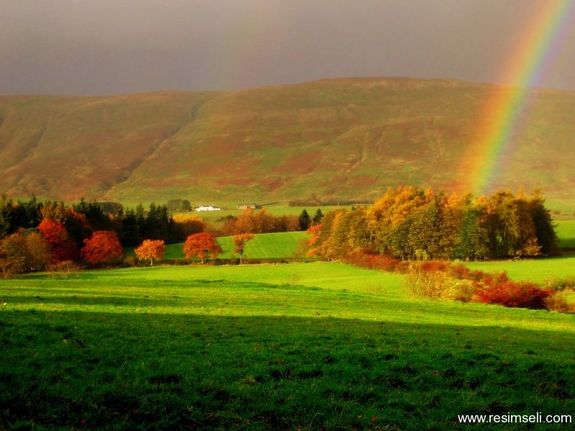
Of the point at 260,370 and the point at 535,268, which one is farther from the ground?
the point at 260,370

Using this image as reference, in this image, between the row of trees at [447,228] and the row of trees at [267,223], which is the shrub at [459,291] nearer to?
the row of trees at [447,228]

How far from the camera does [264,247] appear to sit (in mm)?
139125

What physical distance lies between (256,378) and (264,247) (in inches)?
4962

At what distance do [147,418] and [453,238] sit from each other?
106142mm

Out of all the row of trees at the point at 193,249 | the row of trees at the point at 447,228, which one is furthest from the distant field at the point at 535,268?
the row of trees at the point at 193,249

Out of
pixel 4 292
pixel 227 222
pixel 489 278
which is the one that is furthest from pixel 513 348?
pixel 227 222

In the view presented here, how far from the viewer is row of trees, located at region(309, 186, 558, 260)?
362 feet

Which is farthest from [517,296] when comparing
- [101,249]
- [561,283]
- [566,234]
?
[566,234]

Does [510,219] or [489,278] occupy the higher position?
[510,219]

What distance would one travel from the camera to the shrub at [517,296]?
5316 cm

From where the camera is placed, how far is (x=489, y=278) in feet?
216

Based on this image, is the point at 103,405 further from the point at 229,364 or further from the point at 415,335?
the point at 415,335

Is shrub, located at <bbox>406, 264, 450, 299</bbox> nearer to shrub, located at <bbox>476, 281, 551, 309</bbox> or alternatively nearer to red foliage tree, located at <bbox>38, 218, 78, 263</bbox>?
shrub, located at <bbox>476, 281, 551, 309</bbox>

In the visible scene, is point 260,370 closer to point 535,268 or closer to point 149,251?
point 535,268
